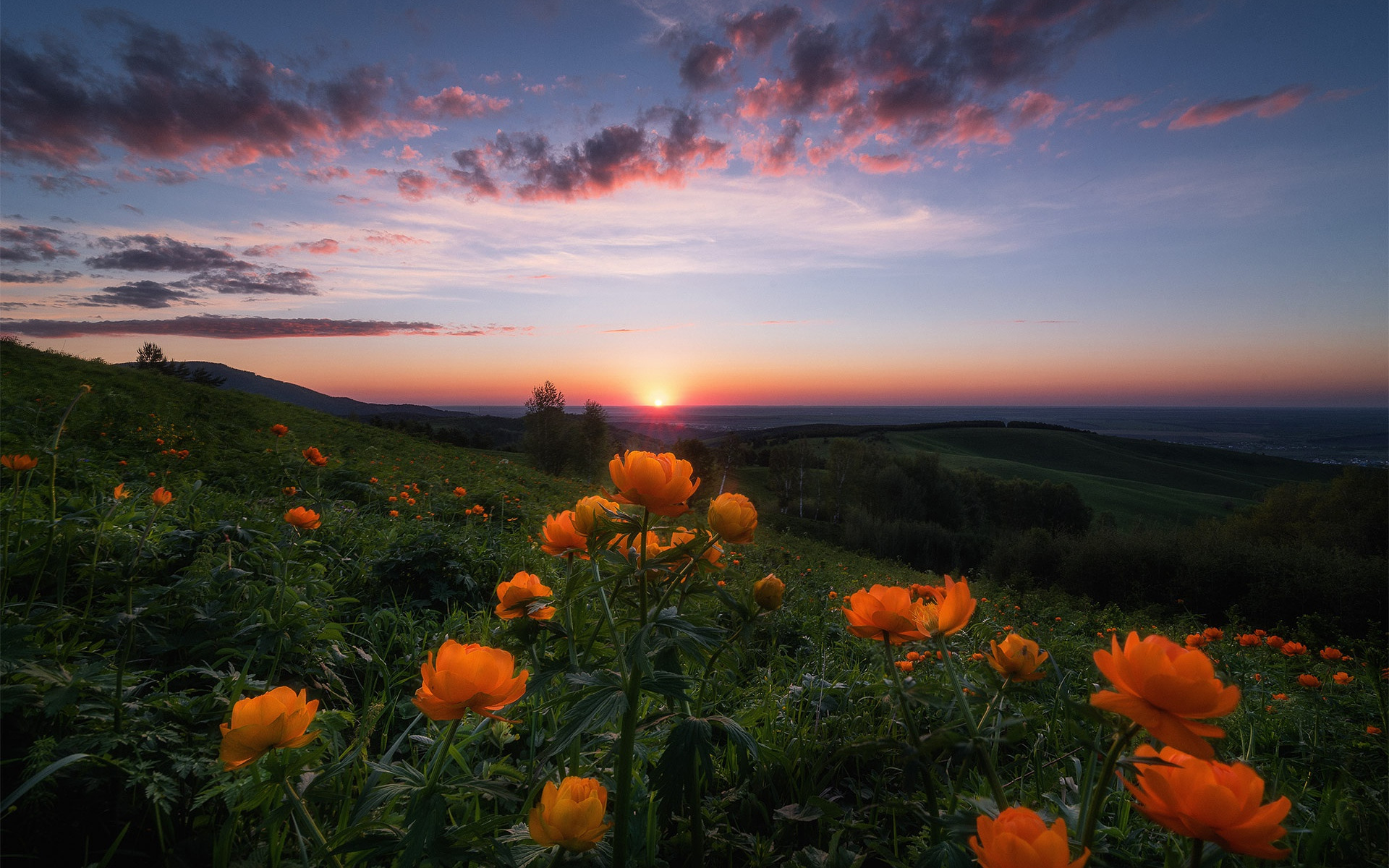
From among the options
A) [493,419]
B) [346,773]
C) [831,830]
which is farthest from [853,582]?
[493,419]

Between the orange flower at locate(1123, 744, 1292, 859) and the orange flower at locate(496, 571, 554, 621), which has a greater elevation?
the orange flower at locate(496, 571, 554, 621)

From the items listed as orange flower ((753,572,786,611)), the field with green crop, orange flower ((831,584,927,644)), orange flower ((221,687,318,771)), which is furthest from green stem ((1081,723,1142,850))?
orange flower ((221,687,318,771))

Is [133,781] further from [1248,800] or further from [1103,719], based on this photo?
[1248,800]

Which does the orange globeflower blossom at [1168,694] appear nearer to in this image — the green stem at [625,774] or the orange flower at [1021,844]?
the orange flower at [1021,844]

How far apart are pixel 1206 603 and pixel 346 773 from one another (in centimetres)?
2448

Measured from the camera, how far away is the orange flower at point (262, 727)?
0.87 m

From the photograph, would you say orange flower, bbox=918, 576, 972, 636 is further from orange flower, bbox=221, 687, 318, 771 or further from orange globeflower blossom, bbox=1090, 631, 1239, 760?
orange flower, bbox=221, 687, 318, 771

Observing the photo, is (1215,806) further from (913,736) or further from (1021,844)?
(913,736)

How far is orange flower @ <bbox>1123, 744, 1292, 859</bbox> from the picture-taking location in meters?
0.64

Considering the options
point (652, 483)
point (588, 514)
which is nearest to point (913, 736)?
point (652, 483)

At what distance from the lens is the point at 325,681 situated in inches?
78.1

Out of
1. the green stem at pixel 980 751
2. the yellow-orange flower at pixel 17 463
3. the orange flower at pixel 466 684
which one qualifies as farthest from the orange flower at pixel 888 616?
the yellow-orange flower at pixel 17 463

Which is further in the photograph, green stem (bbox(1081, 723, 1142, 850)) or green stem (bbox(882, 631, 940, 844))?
green stem (bbox(882, 631, 940, 844))

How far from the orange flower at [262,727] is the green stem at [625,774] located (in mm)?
492
